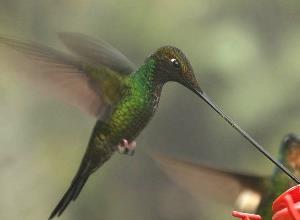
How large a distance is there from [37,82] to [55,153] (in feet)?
4.54

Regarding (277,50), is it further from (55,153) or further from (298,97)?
(55,153)

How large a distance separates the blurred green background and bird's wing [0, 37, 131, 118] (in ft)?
3.69

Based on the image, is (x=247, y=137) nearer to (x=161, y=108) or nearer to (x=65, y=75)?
(x=65, y=75)

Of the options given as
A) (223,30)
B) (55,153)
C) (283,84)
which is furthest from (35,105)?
(283,84)

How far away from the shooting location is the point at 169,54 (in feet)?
4.53

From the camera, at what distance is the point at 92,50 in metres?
1.45

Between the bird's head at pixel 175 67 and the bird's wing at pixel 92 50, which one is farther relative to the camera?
the bird's wing at pixel 92 50

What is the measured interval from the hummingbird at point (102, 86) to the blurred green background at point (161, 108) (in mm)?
1117

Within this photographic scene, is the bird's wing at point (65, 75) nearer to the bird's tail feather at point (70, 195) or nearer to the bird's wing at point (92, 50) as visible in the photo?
the bird's wing at point (92, 50)

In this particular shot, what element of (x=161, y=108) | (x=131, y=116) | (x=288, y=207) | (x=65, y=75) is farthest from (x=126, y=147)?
(x=161, y=108)

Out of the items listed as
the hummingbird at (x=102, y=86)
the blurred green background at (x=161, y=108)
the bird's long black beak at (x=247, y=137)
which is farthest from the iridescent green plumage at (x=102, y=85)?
the blurred green background at (x=161, y=108)

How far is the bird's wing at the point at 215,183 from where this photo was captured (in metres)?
1.68

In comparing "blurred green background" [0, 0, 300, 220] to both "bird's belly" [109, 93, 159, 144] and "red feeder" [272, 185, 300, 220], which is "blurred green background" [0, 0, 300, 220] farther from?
"red feeder" [272, 185, 300, 220]

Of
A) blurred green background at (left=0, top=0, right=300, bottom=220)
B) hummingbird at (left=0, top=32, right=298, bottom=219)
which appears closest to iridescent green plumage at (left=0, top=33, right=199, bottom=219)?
hummingbird at (left=0, top=32, right=298, bottom=219)
